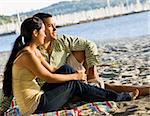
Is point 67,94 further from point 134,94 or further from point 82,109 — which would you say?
point 134,94

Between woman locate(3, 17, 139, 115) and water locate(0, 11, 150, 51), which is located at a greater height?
woman locate(3, 17, 139, 115)

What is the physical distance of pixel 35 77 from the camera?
4957mm

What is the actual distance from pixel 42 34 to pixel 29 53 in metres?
0.28

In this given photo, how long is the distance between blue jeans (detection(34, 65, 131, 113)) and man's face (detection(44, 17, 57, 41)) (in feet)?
1.66

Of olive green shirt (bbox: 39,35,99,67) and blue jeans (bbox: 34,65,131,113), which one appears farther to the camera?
olive green shirt (bbox: 39,35,99,67)

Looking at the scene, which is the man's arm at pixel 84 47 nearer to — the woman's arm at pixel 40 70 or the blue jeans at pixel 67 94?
the blue jeans at pixel 67 94

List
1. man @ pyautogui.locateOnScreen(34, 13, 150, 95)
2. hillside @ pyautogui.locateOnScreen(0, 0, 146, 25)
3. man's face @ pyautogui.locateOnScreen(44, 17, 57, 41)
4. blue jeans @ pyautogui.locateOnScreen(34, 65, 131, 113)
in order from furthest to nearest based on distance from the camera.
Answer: hillside @ pyautogui.locateOnScreen(0, 0, 146, 25) → man @ pyautogui.locateOnScreen(34, 13, 150, 95) → man's face @ pyautogui.locateOnScreen(44, 17, 57, 41) → blue jeans @ pyautogui.locateOnScreen(34, 65, 131, 113)

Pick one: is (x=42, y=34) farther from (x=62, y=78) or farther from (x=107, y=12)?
(x=107, y=12)

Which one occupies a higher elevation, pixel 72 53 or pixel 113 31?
pixel 72 53

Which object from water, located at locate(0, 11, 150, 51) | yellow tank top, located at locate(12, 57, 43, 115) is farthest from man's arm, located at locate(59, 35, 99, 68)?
water, located at locate(0, 11, 150, 51)

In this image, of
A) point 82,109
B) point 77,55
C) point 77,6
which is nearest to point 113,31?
point 77,55

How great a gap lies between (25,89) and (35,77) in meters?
0.17

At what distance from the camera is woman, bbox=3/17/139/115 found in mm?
4871

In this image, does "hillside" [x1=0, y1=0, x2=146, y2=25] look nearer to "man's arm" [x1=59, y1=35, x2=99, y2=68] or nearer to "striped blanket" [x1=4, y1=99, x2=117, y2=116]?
"man's arm" [x1=59, y1=35, x2=99, y2=68]
